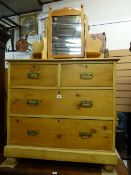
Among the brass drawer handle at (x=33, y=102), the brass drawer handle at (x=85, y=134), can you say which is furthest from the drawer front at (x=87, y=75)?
the brass drawer handle at (x=85, y=134)

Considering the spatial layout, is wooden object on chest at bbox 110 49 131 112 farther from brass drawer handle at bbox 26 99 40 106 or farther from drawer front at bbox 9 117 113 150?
brass drawer handle at bbox 26 99 40 106

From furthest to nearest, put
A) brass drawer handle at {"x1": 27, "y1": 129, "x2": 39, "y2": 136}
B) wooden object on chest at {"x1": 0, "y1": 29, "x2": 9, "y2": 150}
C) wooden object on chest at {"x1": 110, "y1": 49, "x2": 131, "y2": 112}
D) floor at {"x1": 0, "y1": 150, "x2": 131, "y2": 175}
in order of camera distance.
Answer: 1. wooden object on chest at {"x1": 110, "y1": 49, "x2": 131, "y2": 112}
2. wooden object on chest at {"x1": 0, "y1": 29, "x2": 9, "y2": 150}
3. brass drawer handle at {"x1": 27, "y1": 129, "x2": 39, "y2": 136}
4. floor at {"x1": 0, "y1": 150, "x2": 131, "y2": 175}

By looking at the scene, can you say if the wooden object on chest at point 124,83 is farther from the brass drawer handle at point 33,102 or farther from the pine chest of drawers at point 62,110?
the brass drawer handle at point 33,102

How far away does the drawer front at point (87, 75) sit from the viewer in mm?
1445

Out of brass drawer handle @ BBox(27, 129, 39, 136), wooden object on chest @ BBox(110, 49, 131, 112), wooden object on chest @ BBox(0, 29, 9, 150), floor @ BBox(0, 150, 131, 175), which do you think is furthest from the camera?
wooden object on chest @ BBox(110, 49, 131, 112)

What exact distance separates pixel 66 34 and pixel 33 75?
41 cm

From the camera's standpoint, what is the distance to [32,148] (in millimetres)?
1517

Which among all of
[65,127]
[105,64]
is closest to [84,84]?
[105,64]

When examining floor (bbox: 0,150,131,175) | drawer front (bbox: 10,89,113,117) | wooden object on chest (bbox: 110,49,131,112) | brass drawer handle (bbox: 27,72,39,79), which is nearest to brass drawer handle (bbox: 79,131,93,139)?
drawer front (bbox: 10,89,113,117)

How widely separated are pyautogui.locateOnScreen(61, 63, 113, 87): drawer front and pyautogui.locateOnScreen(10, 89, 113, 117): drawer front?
0.06 meters

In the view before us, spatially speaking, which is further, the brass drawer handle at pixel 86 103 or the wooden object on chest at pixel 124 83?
the wooden object on chest at pixel 124 83

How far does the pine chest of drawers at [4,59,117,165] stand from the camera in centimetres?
144

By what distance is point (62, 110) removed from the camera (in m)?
1.50

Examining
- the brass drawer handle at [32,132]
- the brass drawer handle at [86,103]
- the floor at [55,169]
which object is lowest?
the floor at [55,169]
